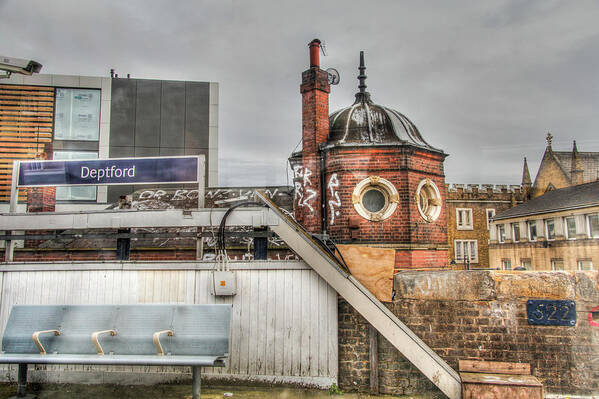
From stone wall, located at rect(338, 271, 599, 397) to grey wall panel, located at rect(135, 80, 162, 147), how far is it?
763 cm

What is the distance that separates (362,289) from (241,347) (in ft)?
6.40

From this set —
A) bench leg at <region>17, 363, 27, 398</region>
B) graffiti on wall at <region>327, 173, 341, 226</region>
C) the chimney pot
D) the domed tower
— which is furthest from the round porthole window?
bench leg at <region>17, 363, 27, 398</region>

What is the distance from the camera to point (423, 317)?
5.23 metres

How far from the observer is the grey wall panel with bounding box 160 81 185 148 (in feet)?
34.8

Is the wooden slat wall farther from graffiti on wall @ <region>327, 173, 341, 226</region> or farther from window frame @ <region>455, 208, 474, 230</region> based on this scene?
window frame @ <region>455, 208, 474, 230</region>

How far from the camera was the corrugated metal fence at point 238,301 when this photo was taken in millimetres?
5465

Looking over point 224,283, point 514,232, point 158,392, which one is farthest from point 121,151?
point 514,232

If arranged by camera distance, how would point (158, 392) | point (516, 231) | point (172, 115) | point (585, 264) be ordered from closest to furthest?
point (158, 392), point (172, 115), point (585, 264), point (516, 231)

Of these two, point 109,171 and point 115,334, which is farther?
point 109,171

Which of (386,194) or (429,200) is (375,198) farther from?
(429,200)

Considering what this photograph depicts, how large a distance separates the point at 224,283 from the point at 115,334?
5.12 ft

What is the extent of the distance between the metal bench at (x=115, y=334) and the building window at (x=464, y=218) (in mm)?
33180

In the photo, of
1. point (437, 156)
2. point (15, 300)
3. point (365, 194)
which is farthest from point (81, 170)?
point (437, 156)

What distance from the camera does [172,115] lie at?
425 inches
